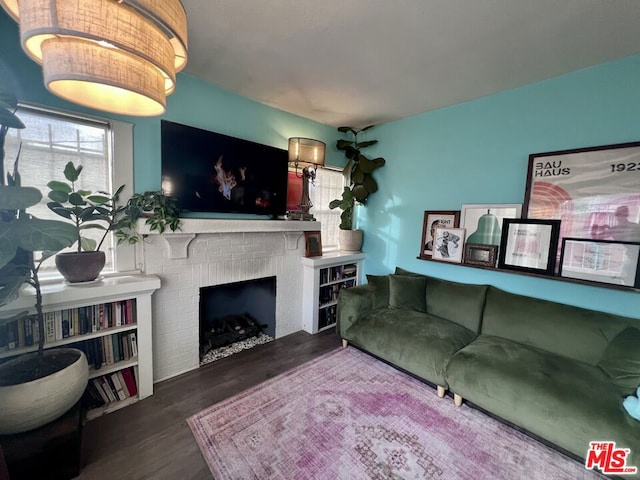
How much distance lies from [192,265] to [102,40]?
183cm

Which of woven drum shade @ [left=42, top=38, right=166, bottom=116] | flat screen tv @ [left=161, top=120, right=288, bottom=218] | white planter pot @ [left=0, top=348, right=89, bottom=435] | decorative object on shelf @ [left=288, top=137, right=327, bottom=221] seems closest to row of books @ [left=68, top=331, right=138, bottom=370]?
white planter pot @ [left=0, top=348, right=89, bottom=435]

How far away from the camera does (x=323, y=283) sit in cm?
314

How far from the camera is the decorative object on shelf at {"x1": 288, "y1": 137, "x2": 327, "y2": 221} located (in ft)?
8.89

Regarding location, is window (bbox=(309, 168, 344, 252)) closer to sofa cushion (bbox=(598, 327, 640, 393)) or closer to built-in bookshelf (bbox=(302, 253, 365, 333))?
built-in bookshelf (bbox=(302, 253, 365, 333))

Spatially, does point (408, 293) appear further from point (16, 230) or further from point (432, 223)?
point (16, 230)

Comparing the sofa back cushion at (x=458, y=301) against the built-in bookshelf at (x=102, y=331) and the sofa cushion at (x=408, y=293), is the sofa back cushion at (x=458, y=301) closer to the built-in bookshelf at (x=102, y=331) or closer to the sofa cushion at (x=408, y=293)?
the sofa cushion at (x=408, y=293)

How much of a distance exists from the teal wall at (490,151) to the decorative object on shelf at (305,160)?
973mm

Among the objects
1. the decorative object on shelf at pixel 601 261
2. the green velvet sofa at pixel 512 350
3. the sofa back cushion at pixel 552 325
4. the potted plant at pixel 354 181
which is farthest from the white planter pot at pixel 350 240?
the decorative object on shelf at pixel 601 261

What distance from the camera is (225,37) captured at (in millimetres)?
1715

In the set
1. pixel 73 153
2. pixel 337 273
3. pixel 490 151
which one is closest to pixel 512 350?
pixel 490 151

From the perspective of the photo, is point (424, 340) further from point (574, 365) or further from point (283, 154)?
point (283, 154)

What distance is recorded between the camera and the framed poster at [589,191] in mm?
1815

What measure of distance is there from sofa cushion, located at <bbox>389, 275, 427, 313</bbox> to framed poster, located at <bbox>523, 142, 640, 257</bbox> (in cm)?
115

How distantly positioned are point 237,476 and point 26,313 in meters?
1.38
